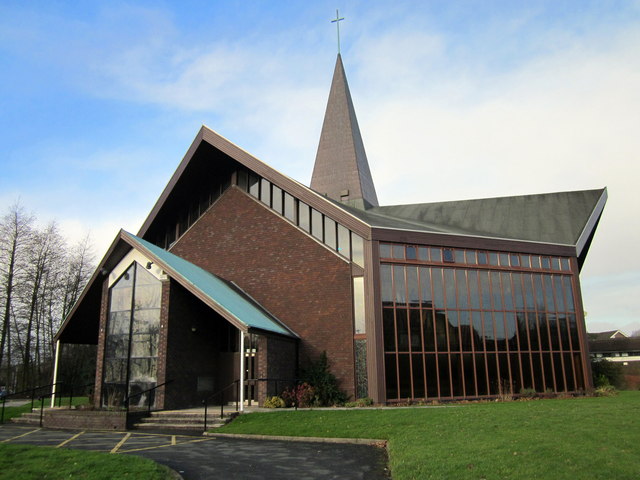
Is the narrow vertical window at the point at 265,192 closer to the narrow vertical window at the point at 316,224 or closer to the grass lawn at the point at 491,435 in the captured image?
the narrow vertical window at the point at 316,224

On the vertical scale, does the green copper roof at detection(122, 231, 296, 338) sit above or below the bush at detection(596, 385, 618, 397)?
above

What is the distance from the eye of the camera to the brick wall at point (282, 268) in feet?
62.6

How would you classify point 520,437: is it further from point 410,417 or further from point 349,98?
point 349,98

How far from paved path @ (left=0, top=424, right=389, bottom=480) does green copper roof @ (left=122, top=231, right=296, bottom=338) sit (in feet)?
13.8

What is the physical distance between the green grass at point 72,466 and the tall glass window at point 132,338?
22.7 feet

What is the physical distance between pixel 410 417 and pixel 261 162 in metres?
12.0

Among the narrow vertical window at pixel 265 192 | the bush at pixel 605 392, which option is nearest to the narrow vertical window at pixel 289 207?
the narrow vertical window at pixel 265 192

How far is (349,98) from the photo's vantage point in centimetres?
3341

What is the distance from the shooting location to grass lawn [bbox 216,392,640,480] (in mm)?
8109

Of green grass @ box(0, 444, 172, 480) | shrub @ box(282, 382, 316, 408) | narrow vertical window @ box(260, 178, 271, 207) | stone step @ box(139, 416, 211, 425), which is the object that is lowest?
green grass @ box(0, 444, 172, 480)

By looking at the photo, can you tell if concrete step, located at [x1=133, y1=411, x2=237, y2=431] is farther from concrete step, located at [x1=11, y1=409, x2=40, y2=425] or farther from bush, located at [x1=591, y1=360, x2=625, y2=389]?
bush, located at [x1=591, y1=360, x2=625, y2=389]

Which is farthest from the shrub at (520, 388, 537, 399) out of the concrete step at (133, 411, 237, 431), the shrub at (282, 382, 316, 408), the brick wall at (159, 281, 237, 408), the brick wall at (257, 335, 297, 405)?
the concrete step at (133, 411, 237, 431)

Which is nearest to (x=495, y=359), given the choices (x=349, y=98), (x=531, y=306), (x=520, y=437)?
(x=531, y=306)

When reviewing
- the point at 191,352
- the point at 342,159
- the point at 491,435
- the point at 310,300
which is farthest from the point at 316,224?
the point at 491,435
